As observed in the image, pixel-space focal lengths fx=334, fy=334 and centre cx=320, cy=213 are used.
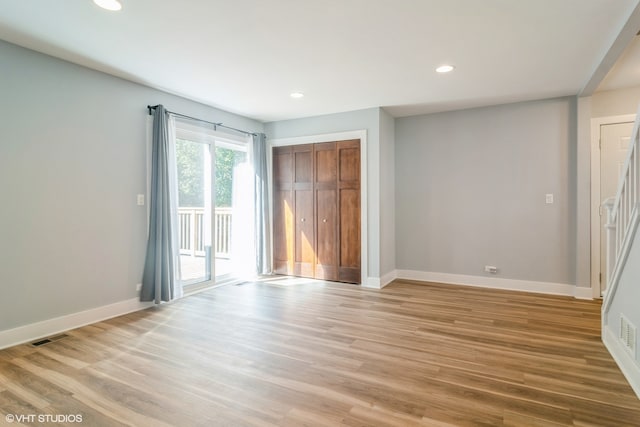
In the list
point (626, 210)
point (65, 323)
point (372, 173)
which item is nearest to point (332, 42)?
point (372, 173)

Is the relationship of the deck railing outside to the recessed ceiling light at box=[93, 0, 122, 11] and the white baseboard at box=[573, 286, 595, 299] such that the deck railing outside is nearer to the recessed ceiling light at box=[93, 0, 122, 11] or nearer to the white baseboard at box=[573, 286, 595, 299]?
the recessed ceiling light at box=[93, 0, 122, 11]

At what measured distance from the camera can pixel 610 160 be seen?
412cm

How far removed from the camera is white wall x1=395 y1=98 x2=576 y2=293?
4383 millimetres

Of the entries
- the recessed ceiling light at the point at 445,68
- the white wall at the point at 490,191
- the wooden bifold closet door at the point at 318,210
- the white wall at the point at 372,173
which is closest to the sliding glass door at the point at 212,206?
the wooden bifold closet door at the point at 318,210

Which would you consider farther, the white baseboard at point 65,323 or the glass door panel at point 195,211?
the glass door panel at point 195,211

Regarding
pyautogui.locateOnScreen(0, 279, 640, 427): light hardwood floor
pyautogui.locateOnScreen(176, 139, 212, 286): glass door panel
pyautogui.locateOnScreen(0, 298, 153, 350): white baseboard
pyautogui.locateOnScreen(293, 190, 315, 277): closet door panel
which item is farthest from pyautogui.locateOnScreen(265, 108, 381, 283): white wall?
pyautogui.locateOnScreen(0, 298, 153, 350): white baseboard

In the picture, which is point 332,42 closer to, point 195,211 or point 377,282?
point 195,211

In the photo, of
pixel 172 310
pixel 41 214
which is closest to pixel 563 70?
pixel 172 310

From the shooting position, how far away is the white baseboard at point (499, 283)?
14.1 feet

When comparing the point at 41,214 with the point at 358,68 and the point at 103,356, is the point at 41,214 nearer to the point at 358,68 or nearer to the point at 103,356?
the point at 103,356

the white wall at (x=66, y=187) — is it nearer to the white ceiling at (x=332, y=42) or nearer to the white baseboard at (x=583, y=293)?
the white ceiling at (x=332, y=42)

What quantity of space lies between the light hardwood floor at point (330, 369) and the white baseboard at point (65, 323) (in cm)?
15

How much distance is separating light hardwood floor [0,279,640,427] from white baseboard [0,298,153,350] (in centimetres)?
15

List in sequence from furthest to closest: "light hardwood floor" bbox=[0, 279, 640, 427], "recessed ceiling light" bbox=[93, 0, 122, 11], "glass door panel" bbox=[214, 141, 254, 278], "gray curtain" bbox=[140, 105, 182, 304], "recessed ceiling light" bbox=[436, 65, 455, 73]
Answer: "glass door panel" bbox=[214, 141, 254, 278]
"gray curtain" bbox=[140, 105, 182, 304]
"recessed ceiling light" bbox=[436, 65, 455, 73]
"recessed ceiling light" bbox=[93, 0, 122, 11]
"light hardwood floor" bbox=[0, 279, 640, 427]
